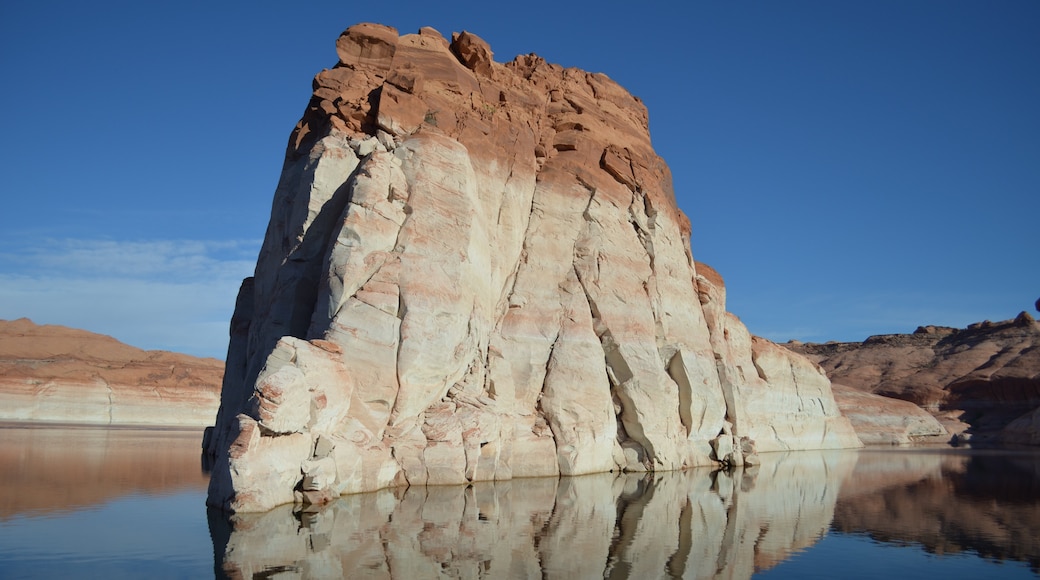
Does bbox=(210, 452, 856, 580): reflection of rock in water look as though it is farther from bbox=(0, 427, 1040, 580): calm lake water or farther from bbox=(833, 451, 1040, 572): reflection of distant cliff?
bbox=(833, 451, 1040, 572): reflection of distant cliff

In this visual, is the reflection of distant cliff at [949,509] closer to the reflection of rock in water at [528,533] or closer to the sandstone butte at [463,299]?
the reflection of rock in water at [528,533]

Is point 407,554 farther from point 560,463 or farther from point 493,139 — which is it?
point 493,139

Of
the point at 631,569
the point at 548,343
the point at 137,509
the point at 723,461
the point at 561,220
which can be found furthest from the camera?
the point at 723,461

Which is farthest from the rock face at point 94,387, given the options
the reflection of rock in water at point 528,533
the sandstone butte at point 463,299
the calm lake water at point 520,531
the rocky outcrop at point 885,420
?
the rocky outcrop at point 885,420

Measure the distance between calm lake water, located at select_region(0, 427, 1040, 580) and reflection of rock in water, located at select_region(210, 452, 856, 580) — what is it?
0.06 m

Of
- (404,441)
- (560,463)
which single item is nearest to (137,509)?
(404,441)

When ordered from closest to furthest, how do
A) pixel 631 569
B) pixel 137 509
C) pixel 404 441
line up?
pixel 631 569 → pixel 137 509 → pixel 404 441

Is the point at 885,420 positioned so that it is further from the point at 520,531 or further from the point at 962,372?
the point at 520,531

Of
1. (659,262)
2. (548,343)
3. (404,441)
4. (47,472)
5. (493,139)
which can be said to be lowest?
(47,472)

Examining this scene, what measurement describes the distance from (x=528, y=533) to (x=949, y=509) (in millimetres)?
13247

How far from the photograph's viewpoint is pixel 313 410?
17.6 meters

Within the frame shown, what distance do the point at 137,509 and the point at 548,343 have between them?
48.0 feet

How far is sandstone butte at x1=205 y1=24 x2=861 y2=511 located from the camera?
19281 millimetres

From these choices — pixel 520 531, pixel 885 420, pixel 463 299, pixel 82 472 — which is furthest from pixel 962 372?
pixel 82 472
